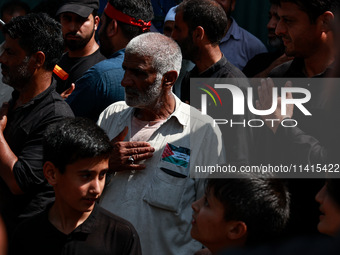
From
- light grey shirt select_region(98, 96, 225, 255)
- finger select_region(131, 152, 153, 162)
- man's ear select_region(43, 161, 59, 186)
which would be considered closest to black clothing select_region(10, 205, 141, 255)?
man's ear select_region(43, 161, 59, 186)

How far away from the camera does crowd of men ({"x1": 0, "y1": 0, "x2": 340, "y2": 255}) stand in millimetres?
2471

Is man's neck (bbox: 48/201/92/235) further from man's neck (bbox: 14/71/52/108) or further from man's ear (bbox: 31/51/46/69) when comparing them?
man's ear (bbox: 31/51/46/69)

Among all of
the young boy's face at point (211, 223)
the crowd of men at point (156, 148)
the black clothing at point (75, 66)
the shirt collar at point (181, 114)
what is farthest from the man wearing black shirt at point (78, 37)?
the young boy's face at point (211, 223)

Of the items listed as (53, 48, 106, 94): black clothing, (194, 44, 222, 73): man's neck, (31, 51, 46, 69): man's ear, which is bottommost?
(53, 48, 106, 94): black clothing

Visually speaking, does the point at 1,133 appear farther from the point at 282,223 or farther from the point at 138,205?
the point at 282,223

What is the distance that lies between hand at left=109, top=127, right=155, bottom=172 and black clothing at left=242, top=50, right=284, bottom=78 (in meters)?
1.70

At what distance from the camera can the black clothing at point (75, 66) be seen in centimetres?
438

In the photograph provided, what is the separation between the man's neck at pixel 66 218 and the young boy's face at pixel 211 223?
1.77 feet

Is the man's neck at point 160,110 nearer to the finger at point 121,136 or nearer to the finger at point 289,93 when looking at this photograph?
the finger at point 121,136

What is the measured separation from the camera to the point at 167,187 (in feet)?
9.90

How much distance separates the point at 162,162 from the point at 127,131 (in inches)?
12.1

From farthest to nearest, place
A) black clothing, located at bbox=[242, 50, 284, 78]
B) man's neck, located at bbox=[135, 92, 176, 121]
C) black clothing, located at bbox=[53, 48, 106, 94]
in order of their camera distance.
A: black clothing, located at bbox=[242, 50, 284, 78]
black clothing, located at bbox=[53, 48, 106, 94]
man's neck, located at bbox=[135, 92, 176, 121]

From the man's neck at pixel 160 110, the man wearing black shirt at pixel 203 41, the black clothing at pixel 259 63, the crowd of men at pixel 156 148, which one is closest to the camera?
the crowd of men at pixel 156 148

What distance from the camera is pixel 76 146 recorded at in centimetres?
268
